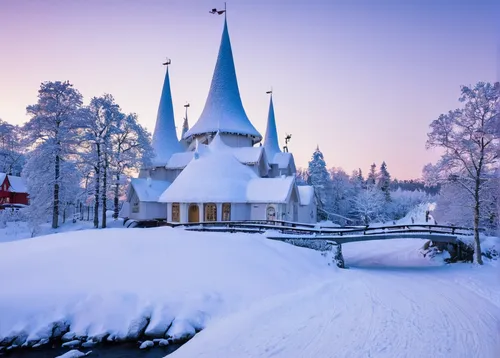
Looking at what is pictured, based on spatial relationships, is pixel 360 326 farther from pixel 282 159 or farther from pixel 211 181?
pixel 282 159

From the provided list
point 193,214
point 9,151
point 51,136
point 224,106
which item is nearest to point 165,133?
point 224,106

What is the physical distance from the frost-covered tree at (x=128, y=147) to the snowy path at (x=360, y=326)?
24.9m

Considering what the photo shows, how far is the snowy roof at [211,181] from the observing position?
28.1 meters

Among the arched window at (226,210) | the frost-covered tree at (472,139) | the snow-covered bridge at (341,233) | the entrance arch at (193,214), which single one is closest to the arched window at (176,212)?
Answer: the entrance arch at (193,214)

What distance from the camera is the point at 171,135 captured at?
43219mm

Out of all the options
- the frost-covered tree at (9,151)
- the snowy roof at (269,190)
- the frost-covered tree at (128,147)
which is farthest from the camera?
the frost-covered tree at (9,151)

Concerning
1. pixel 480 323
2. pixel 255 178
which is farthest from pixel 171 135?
pixel 480 323

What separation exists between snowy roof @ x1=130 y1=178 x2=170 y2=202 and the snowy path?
2546 cm

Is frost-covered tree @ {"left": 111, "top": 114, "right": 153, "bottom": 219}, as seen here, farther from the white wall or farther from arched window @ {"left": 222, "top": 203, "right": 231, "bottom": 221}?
arched window @ {"left": 222, "top": 203, "right": 231, "bottom": 221}

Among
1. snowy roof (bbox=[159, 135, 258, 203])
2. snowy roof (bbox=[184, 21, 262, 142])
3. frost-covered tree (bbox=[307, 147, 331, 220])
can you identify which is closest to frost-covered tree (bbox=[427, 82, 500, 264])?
snowy roof (bbox=[159, 135, 258, 203])

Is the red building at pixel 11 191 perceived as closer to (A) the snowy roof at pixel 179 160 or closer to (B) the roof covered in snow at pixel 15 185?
(B) the roof covered in snow at pixel 15 185

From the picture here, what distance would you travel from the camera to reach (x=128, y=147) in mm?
34062

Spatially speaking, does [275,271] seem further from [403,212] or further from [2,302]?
[403,212]

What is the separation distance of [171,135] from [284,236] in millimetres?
27808
